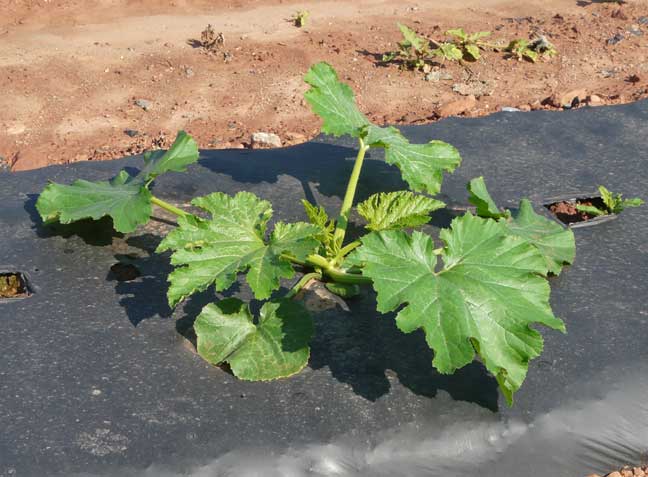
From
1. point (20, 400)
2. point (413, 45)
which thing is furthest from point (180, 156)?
point (413, 45)

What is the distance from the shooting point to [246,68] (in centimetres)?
677

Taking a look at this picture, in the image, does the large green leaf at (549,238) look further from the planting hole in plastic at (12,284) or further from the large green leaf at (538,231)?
the planting hole in plastic at (12,284)

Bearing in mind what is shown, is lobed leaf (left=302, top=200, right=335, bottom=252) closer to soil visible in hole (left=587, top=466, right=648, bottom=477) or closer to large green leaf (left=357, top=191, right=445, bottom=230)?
large green leaf (left=357, top=191, right=445, bottom=230)

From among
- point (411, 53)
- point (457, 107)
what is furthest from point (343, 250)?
point (411, 53)

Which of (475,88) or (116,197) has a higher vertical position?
(116,197)

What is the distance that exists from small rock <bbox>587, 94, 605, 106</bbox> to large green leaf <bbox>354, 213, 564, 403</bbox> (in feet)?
10.6

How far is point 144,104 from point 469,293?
13.8 ft

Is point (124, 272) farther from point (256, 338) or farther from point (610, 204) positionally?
point (610, 204)

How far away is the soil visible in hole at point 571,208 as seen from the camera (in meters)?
3.94

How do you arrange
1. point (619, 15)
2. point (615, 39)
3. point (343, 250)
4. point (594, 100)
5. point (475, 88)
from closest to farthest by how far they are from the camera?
point (343, 250), point (594, 100), point (475, 88), point (615, 39), point (619, 15)

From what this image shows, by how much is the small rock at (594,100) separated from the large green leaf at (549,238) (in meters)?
2.52

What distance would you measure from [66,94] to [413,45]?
9.73ft

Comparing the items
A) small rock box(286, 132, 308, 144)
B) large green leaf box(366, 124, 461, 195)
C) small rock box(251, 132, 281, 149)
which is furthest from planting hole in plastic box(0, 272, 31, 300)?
small rock box(286, 132, 308, 144)

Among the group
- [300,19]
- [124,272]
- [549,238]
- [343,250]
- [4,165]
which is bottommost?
[4,165]
